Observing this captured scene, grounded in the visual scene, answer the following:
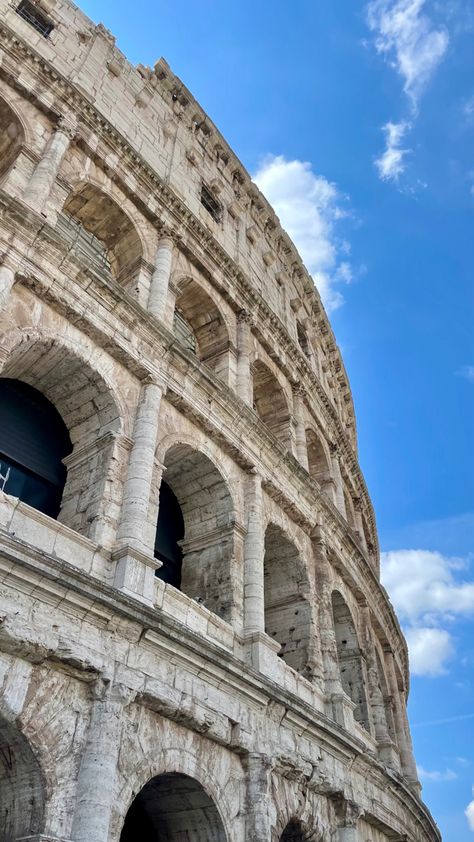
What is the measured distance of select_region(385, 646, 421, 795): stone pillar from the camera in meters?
16.8

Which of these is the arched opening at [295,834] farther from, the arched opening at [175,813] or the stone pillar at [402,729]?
the stone pillar at [402,729]

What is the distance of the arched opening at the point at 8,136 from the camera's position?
11406 millimetres

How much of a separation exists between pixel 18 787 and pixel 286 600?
703 centimetres

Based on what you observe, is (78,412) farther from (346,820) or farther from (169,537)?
(346,820)

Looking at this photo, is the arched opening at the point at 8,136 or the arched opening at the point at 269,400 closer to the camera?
the arched opening at the point at 8,136

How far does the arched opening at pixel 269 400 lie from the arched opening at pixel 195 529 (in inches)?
182

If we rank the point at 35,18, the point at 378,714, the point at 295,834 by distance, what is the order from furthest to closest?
the point at 378,714 → the point at 35,18 → the point at 295,834

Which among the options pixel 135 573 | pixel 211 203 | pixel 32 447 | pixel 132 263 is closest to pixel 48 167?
pixel 132 263

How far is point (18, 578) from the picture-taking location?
6.64m

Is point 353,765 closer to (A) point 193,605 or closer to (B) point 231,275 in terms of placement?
(A) point 193,605

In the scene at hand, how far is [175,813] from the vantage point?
8391 millimetres

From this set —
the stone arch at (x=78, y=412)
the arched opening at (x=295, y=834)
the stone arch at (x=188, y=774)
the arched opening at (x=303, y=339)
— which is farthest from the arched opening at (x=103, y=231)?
the arched opening at (x=295, y=834)

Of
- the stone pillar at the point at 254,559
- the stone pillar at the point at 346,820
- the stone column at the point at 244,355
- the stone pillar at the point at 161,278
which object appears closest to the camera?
the stone pillar at the point at 254,559

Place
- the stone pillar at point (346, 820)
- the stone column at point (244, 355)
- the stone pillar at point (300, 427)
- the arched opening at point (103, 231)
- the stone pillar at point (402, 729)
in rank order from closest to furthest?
the stone pillar at point (346, 820) → the arched opening at point (103, 231) → the stone column at point (244, 355) → the stone pillar at point (300, 427) → the stone pillar at point (402, 729)
